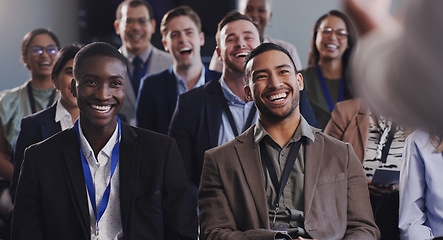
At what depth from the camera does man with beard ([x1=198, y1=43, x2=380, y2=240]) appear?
275 cm

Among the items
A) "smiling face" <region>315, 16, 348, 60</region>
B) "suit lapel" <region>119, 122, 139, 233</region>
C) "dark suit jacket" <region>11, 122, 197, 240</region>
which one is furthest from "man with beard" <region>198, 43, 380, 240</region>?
"smiling face" <region>315, 16, 348, 60</region>

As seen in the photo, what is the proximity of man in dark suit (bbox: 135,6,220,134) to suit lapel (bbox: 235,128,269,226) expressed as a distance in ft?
4.78

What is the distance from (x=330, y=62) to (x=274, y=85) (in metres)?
1.82

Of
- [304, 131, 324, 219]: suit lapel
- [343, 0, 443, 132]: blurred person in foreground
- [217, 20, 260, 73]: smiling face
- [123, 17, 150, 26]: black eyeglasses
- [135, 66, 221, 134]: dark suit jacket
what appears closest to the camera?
[343, 0, 443, 132]: blurred person in foreground

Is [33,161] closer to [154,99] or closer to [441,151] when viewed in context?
[154,99]

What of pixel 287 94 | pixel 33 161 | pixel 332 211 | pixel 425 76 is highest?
pixel 425 76

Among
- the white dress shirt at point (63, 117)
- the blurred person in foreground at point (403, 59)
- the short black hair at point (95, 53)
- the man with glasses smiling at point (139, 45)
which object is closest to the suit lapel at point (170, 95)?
the man with glasses smiling at point (139, 45)

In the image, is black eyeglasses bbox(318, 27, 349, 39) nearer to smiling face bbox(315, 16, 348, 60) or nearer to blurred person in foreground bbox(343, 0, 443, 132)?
smiling face bbox(315, 16, 348, 60)

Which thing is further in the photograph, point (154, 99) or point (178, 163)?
point (154, 99)

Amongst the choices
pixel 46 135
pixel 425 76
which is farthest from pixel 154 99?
pixel 425 76

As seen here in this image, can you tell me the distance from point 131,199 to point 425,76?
6.17 feet

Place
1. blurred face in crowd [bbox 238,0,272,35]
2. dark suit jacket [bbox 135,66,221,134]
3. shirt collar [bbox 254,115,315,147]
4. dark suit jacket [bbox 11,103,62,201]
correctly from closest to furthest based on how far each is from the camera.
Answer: shirt collar [bbox 254,115,315,147] → dark suit jacket [bbox 11,103,62,201] → dark suit jacket [bbox 135,66,221,134] → blurred face in crowd [bbox 238,0,272,35]

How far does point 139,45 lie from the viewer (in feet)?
16.7

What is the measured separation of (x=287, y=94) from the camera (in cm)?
293
